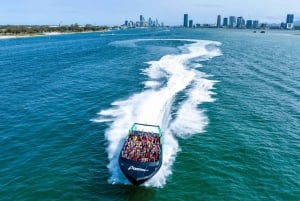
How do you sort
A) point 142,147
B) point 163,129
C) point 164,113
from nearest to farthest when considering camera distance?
1. point 142,147
2. point 163,129
3. point 164,113

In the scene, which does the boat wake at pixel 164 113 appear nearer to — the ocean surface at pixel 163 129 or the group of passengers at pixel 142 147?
the ocean surface at pixel 163 129

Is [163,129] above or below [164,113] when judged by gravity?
below

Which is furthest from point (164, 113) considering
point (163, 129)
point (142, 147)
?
point (142, 147)

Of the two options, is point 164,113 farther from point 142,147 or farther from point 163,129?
point 142,147

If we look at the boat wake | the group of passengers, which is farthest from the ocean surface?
the group of passengers

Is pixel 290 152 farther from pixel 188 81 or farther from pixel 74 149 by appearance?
pixel 188 81

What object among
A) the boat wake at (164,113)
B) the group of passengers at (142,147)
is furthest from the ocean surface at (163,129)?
the group of passengers at (142,147)

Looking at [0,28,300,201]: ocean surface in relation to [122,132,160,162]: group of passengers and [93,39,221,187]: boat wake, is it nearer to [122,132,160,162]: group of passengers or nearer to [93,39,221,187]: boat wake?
[93,39,221,187]: boat wake
